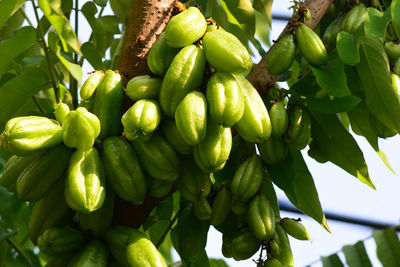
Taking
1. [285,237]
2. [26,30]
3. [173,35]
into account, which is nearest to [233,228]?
[285,237]

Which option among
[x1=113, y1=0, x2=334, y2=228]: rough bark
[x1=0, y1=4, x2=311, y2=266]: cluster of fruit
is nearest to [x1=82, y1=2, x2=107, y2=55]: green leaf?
[x1=113, y1=0, x2=334, y2=228]: rough bark

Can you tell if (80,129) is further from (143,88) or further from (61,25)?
(61,25)

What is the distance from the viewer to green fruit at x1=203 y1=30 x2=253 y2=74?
1.24 meters

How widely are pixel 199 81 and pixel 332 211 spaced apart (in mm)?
3968

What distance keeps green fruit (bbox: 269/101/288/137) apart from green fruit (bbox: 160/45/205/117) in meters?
0.28

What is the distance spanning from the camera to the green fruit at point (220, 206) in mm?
1425

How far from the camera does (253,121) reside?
4.20 ft

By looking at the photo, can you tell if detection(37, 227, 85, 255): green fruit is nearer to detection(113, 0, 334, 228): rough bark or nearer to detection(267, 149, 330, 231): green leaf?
detection(113, 0, 334, 228): rough bark

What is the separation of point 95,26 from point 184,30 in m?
0.72

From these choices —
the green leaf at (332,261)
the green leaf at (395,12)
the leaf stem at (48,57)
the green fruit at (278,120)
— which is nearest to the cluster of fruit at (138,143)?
the green fruit at (278,120)

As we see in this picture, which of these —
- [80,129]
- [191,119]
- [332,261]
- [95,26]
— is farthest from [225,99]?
[332,261]

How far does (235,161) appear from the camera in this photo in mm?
1569

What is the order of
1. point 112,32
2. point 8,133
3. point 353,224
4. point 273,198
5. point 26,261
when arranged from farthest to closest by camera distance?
point 353,224, point 112,32, point 26,261, point 273,198, point 8,133

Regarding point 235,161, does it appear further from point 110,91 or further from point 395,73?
point 395,73
